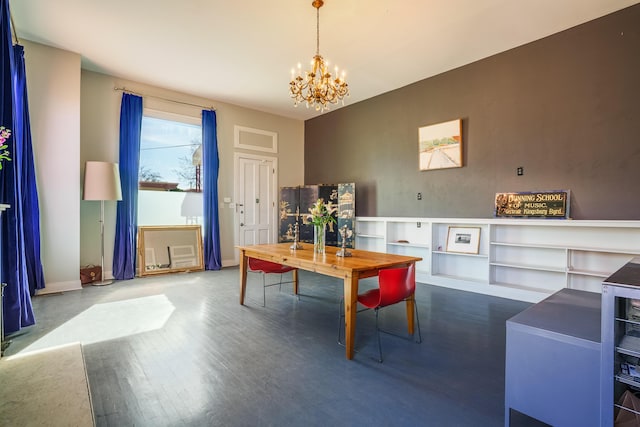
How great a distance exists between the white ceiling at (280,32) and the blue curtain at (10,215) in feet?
3.57

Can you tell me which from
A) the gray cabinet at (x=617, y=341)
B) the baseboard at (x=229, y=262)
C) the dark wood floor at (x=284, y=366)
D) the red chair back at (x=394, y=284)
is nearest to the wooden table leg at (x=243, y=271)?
the dark wood floor at (x=284, y=366)

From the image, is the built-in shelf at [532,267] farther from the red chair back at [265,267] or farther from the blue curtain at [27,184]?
the blue curtain at [27,184]

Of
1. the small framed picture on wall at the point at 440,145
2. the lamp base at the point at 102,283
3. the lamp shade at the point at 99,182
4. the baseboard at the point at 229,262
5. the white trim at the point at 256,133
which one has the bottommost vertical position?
the lamp base at the point at 102,283

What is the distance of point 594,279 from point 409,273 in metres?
2.71

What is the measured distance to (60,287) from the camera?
4445mm

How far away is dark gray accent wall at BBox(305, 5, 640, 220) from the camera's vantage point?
11.8 ft

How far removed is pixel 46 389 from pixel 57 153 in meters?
3.54

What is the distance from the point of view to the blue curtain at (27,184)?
11.7ft

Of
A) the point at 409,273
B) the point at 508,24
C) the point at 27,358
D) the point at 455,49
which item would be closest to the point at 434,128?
the point at 455,49

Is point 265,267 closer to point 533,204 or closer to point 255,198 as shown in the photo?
point 255,198

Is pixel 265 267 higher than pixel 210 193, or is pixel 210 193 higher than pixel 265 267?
pixel 210 193

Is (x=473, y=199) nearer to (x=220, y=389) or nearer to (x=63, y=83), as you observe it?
(x=220, y=389)

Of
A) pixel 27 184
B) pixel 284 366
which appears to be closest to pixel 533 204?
pixel 284 366

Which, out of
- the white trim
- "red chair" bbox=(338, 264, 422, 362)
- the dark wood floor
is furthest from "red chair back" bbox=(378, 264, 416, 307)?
the white trim
